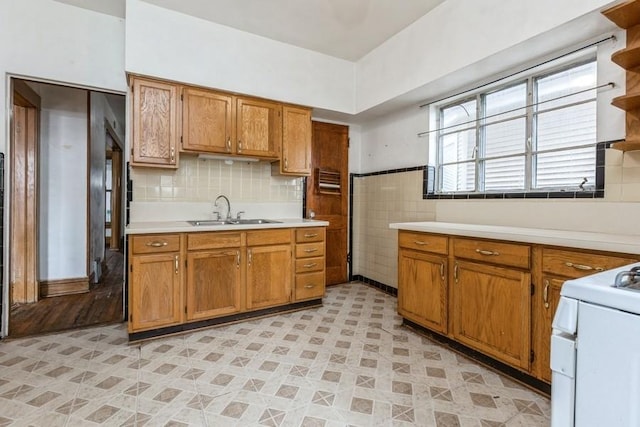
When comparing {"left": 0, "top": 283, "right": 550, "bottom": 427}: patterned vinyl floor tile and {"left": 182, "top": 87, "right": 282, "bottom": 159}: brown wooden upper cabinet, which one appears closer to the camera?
{"left": 0, "top": 283, "right": 550, "bottom": 427}: patterned vinyl floor tile

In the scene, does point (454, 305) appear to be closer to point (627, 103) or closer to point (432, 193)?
point (432, 193)

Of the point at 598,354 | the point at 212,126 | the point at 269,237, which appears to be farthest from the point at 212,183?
the point at 598,354

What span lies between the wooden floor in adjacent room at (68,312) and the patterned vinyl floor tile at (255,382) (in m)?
0.21

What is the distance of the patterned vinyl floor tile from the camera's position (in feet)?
5.28

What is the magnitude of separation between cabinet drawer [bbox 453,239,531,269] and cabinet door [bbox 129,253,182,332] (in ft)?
7.19

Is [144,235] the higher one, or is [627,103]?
[627,103]

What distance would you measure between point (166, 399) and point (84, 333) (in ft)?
4.51

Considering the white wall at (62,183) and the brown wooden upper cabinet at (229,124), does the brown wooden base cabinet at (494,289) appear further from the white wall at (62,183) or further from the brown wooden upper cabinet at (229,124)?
the white wall at (62,183)

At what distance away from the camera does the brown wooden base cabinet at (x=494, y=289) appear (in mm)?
1743

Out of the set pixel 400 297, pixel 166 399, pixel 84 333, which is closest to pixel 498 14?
pixel 400 297

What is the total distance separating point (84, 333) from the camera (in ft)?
8.49

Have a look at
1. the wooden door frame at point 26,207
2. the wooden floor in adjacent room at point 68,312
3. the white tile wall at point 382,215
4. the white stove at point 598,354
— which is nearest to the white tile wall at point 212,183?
the white tile wall at point 382,215

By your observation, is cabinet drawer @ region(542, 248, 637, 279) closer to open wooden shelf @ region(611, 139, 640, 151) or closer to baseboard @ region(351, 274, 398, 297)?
open wooden shelf @ region(611, 139, 640, 151)

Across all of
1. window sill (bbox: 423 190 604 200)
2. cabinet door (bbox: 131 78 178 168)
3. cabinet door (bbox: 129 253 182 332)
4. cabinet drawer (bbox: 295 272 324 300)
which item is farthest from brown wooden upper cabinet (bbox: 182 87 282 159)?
window sill (bbox: 423 190 604 200)
